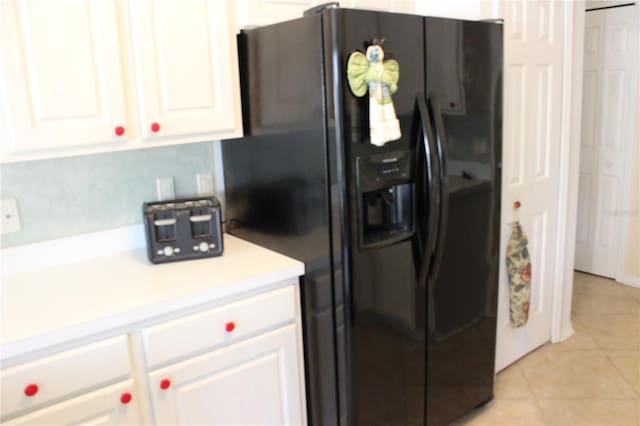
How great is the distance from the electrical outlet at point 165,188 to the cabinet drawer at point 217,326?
644 millimetres

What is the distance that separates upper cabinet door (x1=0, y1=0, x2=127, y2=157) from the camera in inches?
58.8

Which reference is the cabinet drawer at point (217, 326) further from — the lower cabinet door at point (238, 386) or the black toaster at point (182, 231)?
the black toaster at point (182, 231)

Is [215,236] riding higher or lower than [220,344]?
higher

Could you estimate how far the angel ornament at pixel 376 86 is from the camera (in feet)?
5.26

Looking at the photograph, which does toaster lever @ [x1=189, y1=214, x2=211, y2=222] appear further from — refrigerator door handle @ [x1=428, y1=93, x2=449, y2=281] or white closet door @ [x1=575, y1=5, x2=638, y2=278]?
white closet door @ [x1=575, y1=5, x2=638, y2=278]

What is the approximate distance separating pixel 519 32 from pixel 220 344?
6.13 feet

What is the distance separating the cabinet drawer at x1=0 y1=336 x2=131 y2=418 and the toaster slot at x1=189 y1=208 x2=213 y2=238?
511 millimetres

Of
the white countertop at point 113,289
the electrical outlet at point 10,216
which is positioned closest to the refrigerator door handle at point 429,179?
the white countertop at point 113,289

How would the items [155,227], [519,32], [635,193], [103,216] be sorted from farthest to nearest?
[635,193], [519,32], [103,216], [155,227]

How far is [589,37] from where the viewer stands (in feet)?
12.6

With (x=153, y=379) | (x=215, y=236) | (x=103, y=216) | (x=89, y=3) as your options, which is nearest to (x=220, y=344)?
(x=153, y=379)

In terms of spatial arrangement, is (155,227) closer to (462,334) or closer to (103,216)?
(103,216)

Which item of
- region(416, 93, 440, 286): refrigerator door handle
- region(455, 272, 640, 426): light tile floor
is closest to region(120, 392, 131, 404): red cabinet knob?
region(416, 93, 440, 286): refrigerator door handle

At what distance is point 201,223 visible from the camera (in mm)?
1930
